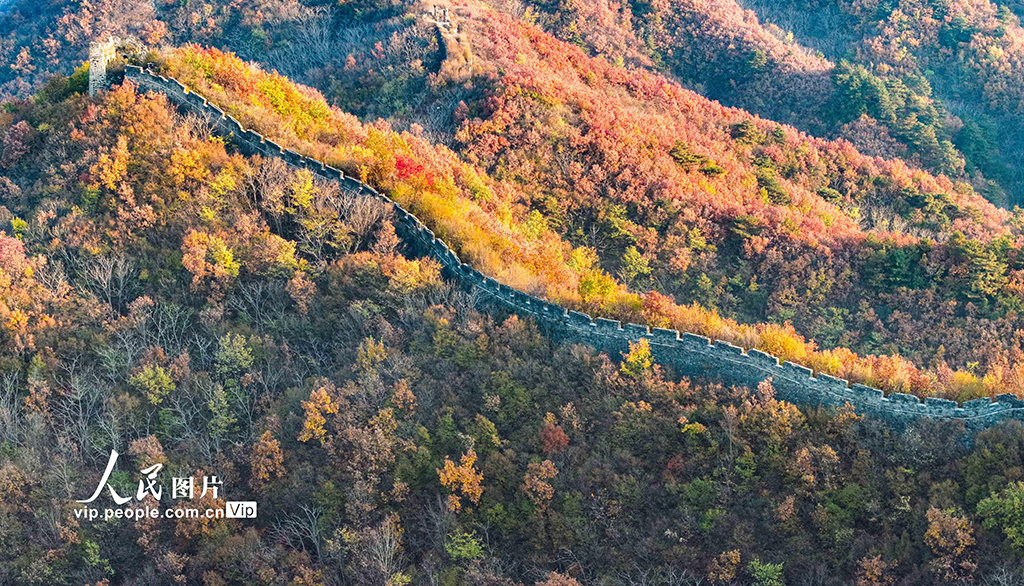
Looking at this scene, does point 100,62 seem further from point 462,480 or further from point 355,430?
point 462,480

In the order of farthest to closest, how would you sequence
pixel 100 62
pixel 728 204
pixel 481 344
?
pixel 728 204 → pixel 100 62 → pixel 481 344

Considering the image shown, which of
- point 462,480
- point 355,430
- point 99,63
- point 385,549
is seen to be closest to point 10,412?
point 355,430

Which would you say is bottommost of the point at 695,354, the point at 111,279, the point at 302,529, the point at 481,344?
the point at 302,529

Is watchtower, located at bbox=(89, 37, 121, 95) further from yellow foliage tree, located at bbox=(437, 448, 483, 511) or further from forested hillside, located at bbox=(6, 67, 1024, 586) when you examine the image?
yellow foliage tree, located at bbox=(437, 448, 483, 511)

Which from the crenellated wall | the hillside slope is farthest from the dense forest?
the crenellated wall

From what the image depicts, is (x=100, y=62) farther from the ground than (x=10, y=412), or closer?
farther from the ground

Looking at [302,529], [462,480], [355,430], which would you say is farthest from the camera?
[355,430]
